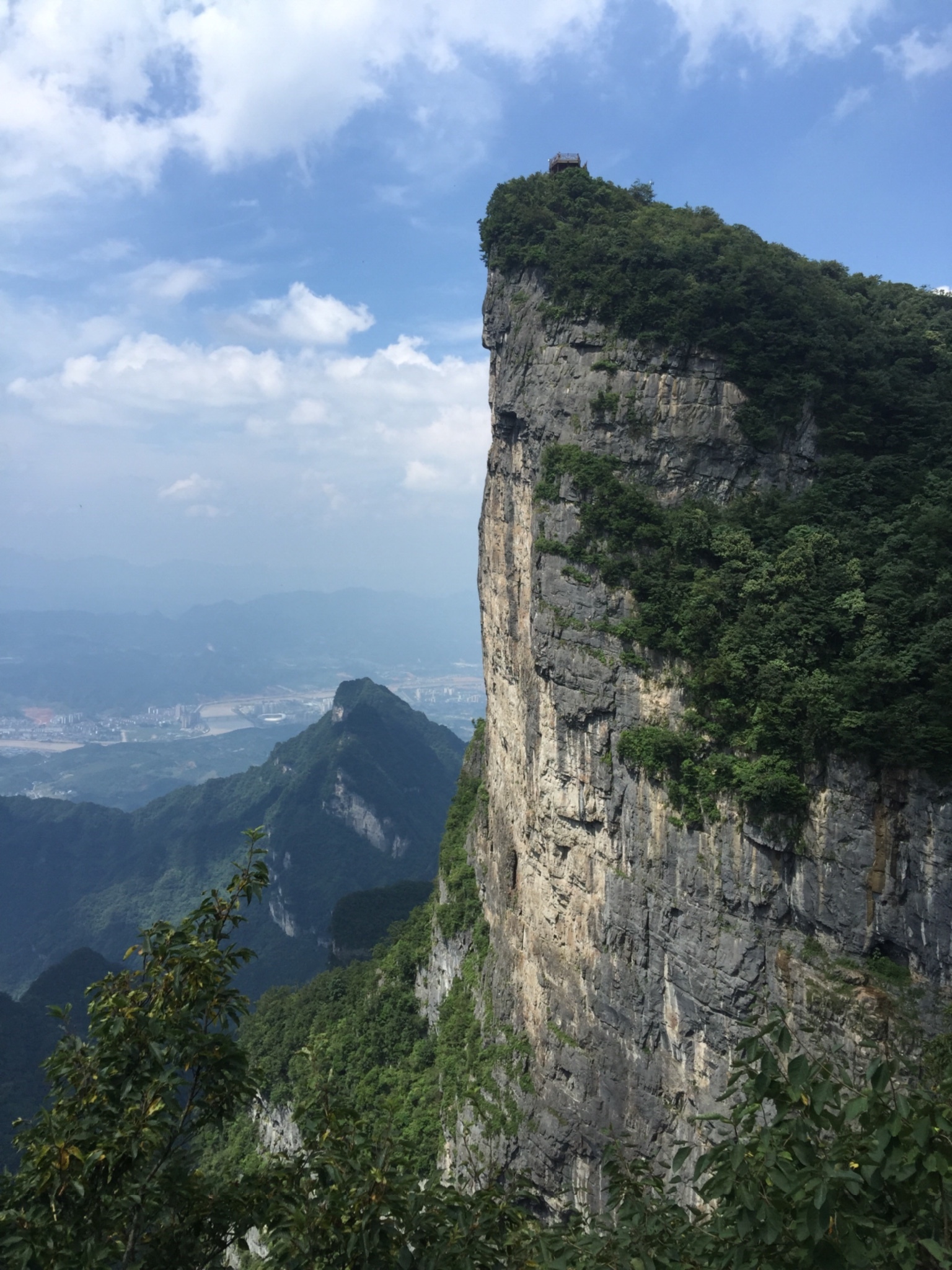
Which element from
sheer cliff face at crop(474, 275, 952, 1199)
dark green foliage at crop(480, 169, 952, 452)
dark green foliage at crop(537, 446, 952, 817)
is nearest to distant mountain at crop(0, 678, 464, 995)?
sheer cliff face at crop(474, 275, 952, 1199)

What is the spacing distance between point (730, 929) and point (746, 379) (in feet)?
44.6

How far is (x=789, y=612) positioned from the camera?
59.6ft

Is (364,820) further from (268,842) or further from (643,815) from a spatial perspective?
(643,815)

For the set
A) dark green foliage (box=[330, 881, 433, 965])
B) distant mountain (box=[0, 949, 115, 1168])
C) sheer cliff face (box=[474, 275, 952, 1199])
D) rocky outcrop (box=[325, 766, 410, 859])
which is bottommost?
distant mountain (box=[0, 949, 115, 1168])

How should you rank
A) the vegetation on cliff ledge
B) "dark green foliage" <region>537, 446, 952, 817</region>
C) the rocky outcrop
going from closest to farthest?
"dark green foliage" <region>537, 446, 952, 817</region> → the vegetation on cliff ledge → the rocky outcrop

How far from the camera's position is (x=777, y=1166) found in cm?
484

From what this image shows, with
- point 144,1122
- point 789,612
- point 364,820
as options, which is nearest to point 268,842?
point 364,820

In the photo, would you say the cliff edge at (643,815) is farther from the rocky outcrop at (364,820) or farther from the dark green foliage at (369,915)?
the rocky outcrop at (364,820)

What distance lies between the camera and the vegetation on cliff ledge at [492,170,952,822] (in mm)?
16469

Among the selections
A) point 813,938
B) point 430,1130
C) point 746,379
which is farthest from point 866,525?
point 430,1130

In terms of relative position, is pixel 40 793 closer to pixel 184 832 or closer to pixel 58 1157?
pixel 184 832

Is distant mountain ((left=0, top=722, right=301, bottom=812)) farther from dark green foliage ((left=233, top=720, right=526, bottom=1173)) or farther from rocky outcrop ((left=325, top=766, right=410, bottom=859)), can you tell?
dark green foliage ((left=233, top=720, right=526, bottom=1173))

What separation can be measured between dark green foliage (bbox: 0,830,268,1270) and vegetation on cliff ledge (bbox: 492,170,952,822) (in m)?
12.6

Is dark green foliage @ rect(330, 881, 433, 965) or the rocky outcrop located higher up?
dark green foliage @ rect(330, 881, 433, 965)
